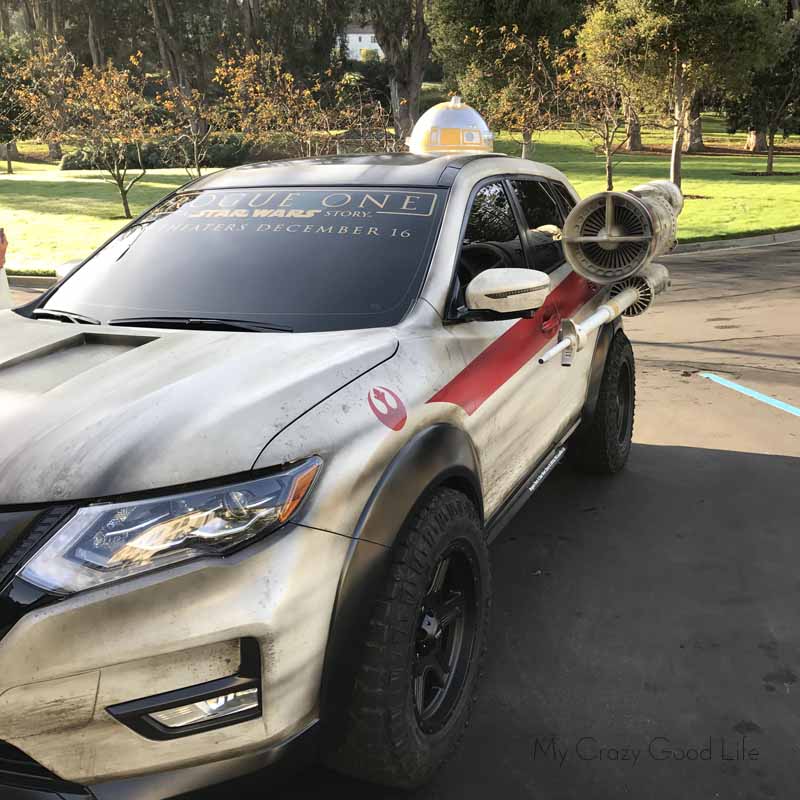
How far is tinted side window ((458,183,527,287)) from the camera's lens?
3.24 m

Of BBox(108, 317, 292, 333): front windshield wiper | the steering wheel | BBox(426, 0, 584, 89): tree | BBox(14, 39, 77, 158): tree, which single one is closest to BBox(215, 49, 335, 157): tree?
BBox(14, 39, 77, 158): tree

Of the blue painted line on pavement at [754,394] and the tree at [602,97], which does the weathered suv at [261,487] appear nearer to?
the blue painted line on pavement at [754,394]

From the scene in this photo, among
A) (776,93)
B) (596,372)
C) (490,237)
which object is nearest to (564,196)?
(596,372)

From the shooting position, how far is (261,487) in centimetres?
186

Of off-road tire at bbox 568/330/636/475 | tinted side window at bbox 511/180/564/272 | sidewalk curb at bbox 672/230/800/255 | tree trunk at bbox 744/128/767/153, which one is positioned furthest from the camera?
tree trunk at bbox 744/128/767/153

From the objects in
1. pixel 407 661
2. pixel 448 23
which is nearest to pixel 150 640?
pixel 407 661

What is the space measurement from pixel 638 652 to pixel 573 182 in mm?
25559

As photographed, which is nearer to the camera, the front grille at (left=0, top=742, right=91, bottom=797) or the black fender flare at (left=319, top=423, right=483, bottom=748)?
the front grille at (left=0, top=742, right=91, bottom=797)

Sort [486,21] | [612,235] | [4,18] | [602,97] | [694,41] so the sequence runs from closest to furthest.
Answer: [612,235]
[694,41]
[602,97]
[486,21]
[4,18]

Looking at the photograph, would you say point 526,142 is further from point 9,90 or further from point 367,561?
point 367,561

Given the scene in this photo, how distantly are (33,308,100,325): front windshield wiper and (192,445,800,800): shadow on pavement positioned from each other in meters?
1.61

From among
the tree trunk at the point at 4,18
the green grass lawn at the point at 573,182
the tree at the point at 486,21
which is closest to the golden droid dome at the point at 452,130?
the green grass lawn at the point at 573,182

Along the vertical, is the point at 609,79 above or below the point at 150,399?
below

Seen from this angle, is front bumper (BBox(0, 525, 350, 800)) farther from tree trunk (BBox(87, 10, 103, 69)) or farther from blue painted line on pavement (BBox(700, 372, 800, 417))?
tree trunk (BBox(87, 10, 103, 69))
